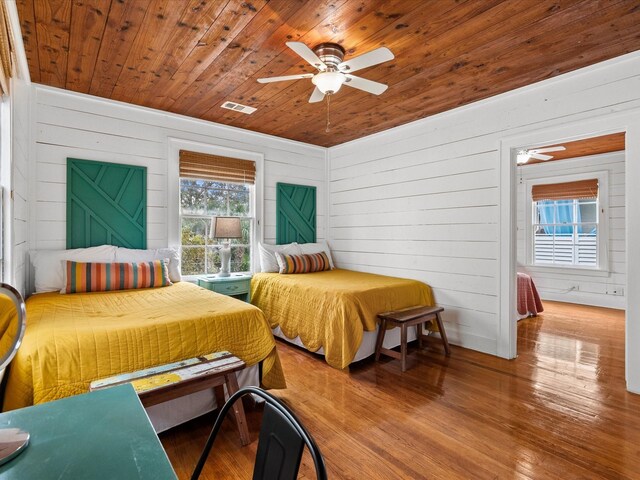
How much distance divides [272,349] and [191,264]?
211 centimetres

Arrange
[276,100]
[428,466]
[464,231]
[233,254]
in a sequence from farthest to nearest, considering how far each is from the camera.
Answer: [233,254] < [464,231] < [276,100] < [428,466]

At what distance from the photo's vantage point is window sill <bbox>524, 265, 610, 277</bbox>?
5.55 metres

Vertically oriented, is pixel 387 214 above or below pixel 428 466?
above

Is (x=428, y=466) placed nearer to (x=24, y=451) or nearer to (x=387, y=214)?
(x=24, y=451)

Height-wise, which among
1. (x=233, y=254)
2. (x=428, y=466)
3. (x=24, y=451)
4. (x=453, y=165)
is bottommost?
(x=428, y=466)

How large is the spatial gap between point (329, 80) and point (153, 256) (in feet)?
7.96

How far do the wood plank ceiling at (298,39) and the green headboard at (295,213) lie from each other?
1540 mm

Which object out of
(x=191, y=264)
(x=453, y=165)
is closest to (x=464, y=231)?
(x=453, y=165)

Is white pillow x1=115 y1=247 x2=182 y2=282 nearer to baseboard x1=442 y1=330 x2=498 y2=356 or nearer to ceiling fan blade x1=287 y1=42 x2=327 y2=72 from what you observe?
ceiling fan blade x1=287 y1=42 x2=327 y2=72

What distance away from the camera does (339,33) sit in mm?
2303

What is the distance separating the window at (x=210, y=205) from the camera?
4031mm

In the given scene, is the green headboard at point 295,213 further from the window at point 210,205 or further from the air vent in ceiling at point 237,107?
the air vent in ceiling at point 237,107

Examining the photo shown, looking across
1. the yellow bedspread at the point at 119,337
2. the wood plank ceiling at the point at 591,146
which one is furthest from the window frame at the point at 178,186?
the wood plank ceiling at the point at 591,146

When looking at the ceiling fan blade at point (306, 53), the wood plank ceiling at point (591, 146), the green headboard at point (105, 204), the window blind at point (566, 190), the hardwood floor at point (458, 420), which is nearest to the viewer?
the hardwood floor at point (458, 420)
